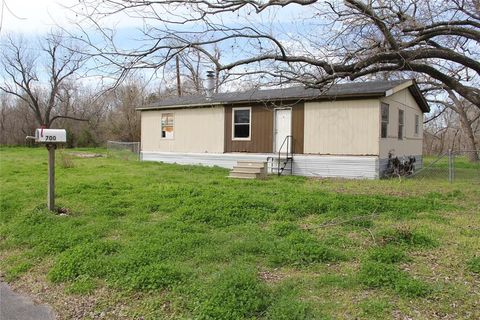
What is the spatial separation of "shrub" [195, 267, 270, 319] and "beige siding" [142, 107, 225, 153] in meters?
12.4

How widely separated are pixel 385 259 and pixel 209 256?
1.98 meters

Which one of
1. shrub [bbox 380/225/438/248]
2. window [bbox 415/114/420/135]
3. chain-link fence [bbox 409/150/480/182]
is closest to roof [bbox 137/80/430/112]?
window [bbox 415/114/420/135]

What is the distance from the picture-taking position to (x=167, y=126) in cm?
1827

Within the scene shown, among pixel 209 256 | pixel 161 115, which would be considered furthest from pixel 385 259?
pixel 161 115

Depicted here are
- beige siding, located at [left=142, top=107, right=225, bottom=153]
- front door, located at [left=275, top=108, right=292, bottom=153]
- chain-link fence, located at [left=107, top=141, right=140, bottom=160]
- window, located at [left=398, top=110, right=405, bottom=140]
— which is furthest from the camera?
chain-link fence, located at [left=107, top=141, right=140, bottom=160]

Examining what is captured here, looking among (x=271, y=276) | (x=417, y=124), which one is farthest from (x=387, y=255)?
(x=417, y=124)

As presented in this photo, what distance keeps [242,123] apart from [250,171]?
3399 millimetres

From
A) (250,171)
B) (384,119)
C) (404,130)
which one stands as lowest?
(250,171)

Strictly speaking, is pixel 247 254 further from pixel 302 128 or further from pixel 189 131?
pixel 189 131

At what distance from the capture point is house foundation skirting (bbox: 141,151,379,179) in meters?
12.8

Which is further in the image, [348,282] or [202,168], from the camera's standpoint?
[202,168]

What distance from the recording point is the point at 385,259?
4465 mm

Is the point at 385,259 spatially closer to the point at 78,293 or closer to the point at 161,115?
the point at 78,293

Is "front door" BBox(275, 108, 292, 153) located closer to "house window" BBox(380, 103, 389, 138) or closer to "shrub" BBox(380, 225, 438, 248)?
Answer: "house window" BBox(380, 103, 389, 138)
